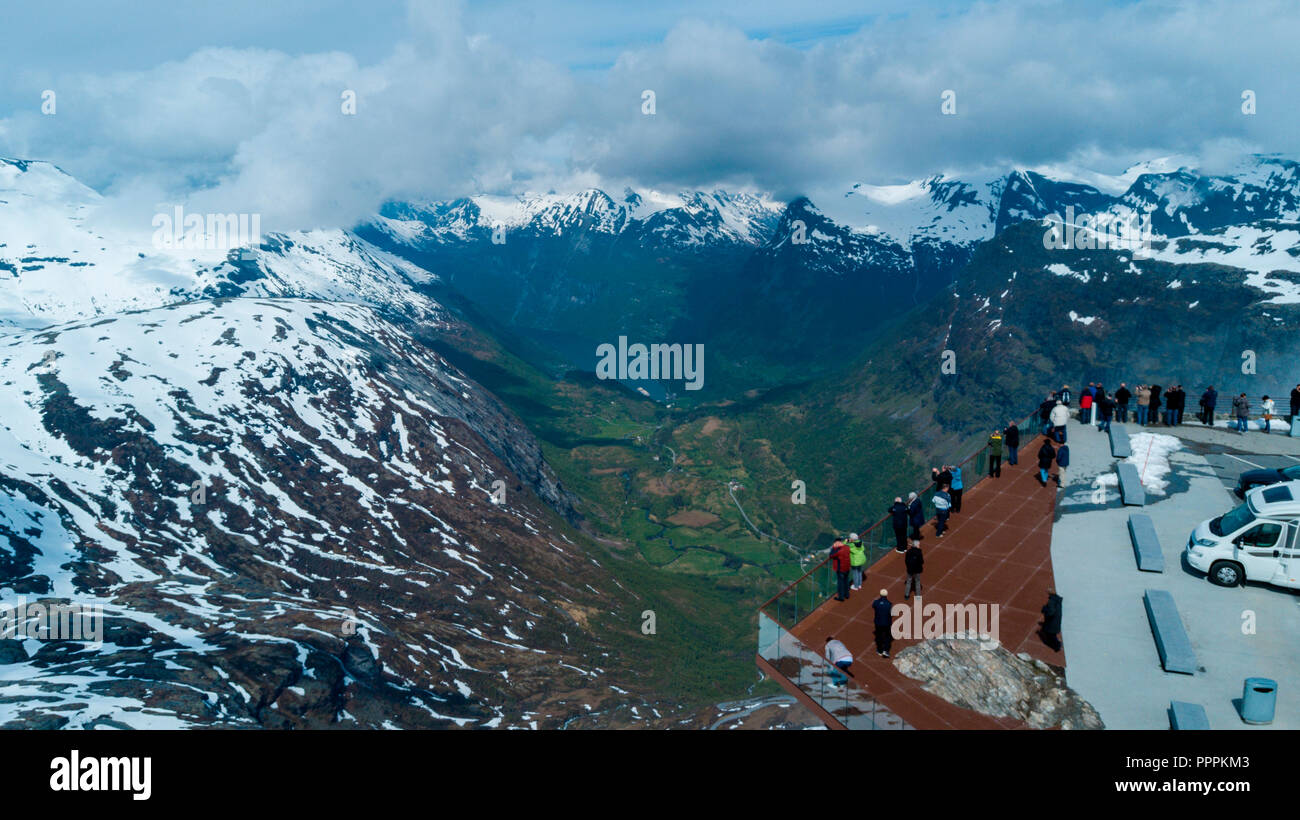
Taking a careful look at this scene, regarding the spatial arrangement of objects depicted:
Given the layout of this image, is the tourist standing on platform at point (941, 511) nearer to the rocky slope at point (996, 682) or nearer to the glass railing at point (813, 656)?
the glass railing at point (813, 656)

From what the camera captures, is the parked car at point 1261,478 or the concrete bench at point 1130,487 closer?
the parked car at point 1261,478

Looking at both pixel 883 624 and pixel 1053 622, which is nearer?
pixel 883 624

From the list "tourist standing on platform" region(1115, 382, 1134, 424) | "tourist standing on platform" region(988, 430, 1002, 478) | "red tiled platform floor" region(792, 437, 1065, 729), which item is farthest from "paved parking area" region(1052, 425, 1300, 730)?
"tourist standing on platform" region(1115, 382, 1134, 424)

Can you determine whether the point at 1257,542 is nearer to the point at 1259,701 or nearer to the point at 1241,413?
the point at 1259,701

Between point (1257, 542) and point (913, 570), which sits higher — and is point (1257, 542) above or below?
above

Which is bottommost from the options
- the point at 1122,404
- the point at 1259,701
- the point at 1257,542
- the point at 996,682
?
the point at 1259,701

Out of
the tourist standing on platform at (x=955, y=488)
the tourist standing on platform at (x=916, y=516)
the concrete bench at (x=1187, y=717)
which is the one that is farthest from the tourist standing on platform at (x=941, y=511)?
the concrete bench at (x=1187, y=717)

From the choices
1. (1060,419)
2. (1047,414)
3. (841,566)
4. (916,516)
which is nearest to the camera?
(841,566)

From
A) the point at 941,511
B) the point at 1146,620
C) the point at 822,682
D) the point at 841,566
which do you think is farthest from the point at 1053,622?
the point at 941,511
